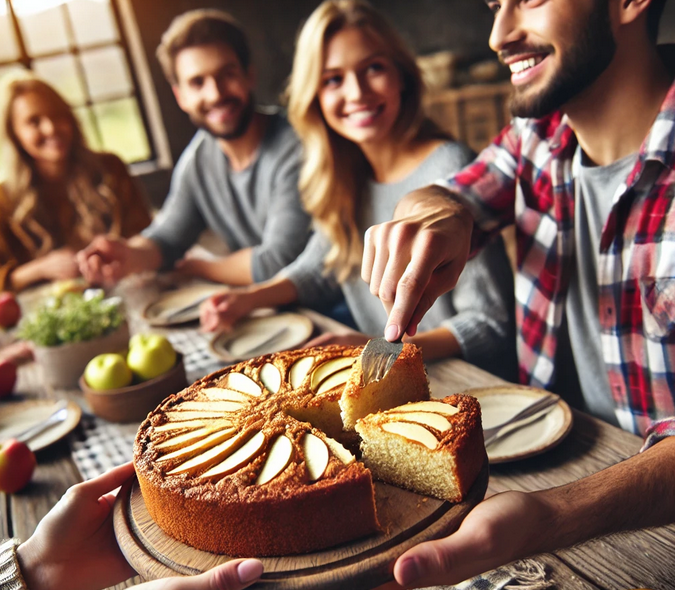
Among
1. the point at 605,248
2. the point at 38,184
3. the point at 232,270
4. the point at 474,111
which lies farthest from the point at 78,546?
the point at 474,111

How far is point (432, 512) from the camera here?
732 millimetres

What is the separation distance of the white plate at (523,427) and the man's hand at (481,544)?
0.84 feet

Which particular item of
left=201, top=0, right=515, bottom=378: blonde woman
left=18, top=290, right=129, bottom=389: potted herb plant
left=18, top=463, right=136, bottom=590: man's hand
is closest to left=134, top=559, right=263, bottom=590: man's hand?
left=18, top=463, right=136, bottom=590: man's hand

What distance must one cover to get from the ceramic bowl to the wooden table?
11cm

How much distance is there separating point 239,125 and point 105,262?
78cm

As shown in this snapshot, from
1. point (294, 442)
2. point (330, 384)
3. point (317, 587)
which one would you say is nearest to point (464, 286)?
point (330, 384)

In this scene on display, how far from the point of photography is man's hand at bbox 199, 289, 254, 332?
1701 millimetres

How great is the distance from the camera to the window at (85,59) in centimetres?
451

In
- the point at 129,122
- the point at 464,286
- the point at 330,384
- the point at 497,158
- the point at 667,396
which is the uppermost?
the point at 129,122

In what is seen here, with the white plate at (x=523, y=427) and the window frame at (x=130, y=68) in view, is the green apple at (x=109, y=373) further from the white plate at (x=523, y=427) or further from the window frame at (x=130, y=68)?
the window frame at (x=130, y=68)

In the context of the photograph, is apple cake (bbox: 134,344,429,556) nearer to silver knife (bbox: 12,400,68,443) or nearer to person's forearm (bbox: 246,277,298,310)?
silver knife (bbox: 12,400,68,443)

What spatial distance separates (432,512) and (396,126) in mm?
1383

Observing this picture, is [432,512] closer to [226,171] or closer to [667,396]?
[667,396]

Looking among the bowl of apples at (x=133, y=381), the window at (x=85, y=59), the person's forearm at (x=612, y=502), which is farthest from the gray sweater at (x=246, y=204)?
the window at (x=85, y=59)
